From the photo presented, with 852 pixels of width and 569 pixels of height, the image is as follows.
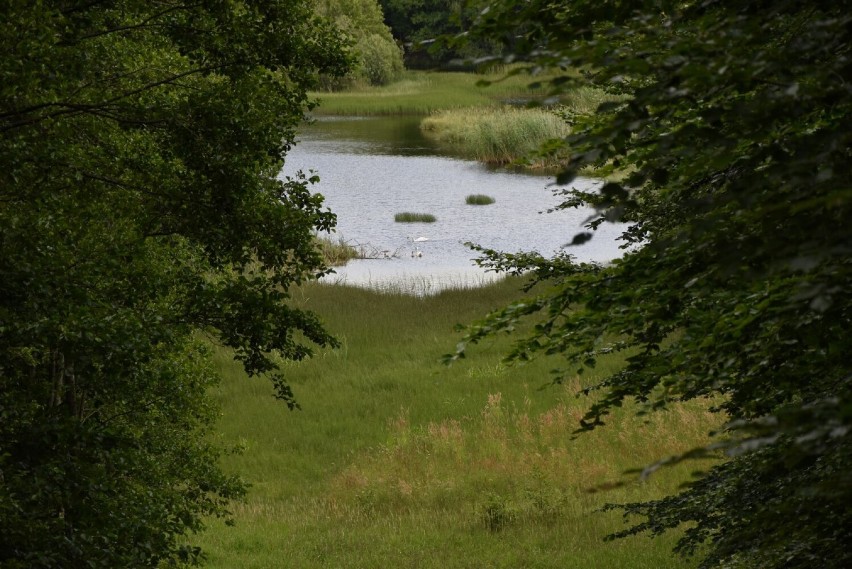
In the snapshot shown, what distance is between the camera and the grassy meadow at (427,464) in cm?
1352

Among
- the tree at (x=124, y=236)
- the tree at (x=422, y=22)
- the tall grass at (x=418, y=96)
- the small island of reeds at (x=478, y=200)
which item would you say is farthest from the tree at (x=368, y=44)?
the tree at (x=124, y=236)

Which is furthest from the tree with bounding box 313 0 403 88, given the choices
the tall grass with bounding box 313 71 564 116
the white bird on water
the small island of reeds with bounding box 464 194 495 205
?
the white bird on water

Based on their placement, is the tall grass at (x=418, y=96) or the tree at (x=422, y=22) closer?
the tall grass at (x=418, y=96)

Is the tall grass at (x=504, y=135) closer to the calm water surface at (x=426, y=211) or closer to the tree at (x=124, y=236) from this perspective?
the calm water surface at (x=426, y=211)

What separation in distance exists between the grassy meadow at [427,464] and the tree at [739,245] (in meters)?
4.43

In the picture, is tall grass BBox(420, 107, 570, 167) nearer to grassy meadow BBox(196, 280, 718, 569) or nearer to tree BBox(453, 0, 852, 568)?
grassy meadow BBox(196, 280, 718, 569)

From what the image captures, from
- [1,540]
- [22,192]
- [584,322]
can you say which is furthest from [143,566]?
[584,322]

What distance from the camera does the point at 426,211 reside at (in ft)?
146

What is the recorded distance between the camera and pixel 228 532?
48.0 feet

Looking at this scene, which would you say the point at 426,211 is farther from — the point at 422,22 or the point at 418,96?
the point at 422,22

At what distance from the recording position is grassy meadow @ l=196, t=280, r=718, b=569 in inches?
532

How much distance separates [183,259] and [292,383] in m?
11.2

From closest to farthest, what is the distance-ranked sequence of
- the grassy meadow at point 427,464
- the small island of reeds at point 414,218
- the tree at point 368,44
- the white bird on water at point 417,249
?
1. the grassy meadow at point 427,464
2. the white bird on water at point 417,249
3. the small island of reeds at point 414,218
4. the tree at point 368,44

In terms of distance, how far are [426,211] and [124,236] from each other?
118 feet
